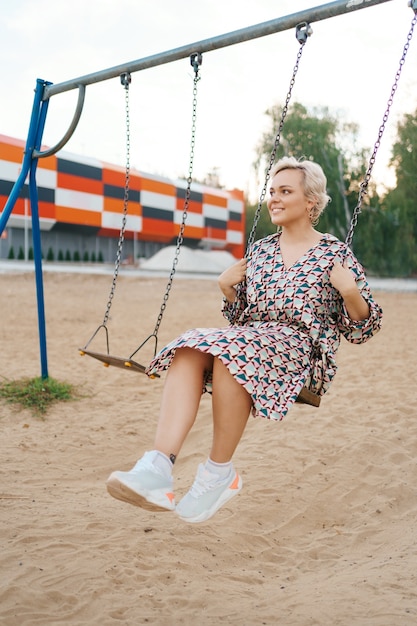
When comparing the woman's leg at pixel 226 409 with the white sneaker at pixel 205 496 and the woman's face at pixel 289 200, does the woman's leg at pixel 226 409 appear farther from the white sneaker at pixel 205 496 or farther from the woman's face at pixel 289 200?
the woman's face at pixel 289 200

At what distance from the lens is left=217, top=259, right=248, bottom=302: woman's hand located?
2467 millimetres

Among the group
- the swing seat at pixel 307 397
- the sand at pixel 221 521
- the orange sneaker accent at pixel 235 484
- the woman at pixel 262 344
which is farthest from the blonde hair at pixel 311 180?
the sand at pixel 221 521

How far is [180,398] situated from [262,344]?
0.32m

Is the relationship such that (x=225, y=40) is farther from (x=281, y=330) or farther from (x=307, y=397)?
(x=307, y=397)

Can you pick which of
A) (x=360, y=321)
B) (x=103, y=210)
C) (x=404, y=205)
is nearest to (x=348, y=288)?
(x=360, y=321)

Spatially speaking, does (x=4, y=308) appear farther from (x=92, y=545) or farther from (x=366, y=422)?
(x=92, y=545)

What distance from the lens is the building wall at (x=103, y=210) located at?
1552 centimetres

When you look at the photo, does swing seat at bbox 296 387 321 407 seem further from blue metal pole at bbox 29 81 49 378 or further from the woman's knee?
blue metal pole at bbox 29 81 49 378

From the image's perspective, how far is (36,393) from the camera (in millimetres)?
5320

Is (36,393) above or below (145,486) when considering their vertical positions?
below

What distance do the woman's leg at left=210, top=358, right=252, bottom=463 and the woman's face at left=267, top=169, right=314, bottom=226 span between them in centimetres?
67

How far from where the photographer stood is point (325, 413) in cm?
527

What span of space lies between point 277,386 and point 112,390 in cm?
413

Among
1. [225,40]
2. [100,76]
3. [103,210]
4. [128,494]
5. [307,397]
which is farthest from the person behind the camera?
[103,210]
